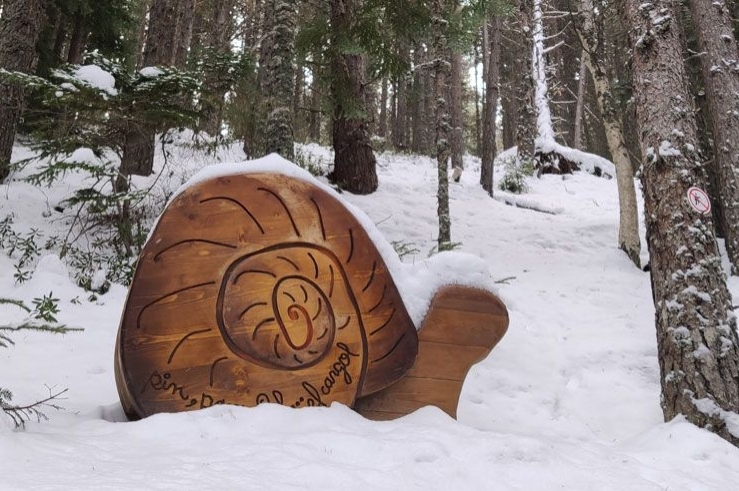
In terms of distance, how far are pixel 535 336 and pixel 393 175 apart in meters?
7.64

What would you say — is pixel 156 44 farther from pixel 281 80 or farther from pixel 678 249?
pixel 678 249

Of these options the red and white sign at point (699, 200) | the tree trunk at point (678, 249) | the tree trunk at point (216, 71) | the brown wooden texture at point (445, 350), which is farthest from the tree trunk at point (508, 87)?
the brown wooden texture at point (445, 350)

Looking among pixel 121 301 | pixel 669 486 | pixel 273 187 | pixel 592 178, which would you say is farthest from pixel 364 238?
pixel 592 178

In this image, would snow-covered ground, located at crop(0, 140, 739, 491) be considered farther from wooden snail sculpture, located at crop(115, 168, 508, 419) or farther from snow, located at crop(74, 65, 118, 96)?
snow, located at crop(74, 65, 118, 96)

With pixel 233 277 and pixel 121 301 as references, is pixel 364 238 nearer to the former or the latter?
pixel 233 277

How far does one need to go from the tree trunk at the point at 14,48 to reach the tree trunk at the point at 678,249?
7.10m

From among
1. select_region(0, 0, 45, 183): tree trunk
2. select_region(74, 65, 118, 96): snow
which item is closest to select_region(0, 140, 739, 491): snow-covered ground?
select_region(0, 0, 45, 183): tree trunk

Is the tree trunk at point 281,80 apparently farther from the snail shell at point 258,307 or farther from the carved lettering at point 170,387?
the carved lettering at point 170,387

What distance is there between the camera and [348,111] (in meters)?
7.29

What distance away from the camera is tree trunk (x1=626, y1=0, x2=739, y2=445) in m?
3.21

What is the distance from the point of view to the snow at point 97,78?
501 cm

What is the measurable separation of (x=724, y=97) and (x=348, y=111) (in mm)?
5129

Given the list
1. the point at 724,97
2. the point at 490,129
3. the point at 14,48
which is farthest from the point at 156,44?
the point at 724,97

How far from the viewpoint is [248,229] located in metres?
2.75
